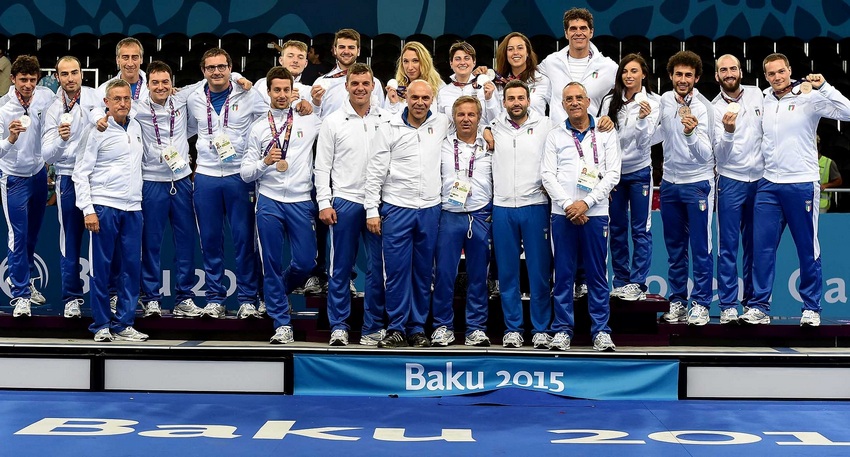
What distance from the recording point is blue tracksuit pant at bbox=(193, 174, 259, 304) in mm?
7031

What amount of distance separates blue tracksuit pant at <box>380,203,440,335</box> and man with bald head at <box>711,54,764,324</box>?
209cm

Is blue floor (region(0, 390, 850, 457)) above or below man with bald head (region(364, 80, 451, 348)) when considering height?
below

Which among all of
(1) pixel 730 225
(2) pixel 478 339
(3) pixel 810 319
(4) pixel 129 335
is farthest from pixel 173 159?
(3) pixel 810 319

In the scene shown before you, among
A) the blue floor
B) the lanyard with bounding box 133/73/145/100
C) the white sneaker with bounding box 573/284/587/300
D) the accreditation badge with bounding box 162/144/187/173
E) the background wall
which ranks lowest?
the blue floor

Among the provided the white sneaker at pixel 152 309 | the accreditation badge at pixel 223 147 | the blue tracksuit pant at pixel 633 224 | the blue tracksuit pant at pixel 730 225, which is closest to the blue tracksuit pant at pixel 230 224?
the accreditation badge at pixel 223 147

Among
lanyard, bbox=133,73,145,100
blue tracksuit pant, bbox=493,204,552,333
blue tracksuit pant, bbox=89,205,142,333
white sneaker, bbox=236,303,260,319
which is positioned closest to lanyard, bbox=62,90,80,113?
lanyard, bbox=133,73,145,100

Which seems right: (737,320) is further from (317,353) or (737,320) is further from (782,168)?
(317,353)

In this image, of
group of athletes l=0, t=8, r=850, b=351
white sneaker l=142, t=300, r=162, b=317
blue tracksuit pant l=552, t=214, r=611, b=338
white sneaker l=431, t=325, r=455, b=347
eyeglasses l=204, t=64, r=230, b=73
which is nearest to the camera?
blue tracksuit pant l=552, t=214, r=611, b=338

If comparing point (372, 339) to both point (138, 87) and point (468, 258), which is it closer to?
point (468, 258)

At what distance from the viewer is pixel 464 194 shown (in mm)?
6590

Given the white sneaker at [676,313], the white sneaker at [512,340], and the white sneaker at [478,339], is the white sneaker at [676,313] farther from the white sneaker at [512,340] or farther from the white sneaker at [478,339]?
the white sneaker at [478,339]

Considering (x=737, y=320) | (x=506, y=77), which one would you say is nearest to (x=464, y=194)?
(x=506, y=77)

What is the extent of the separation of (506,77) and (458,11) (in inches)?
188

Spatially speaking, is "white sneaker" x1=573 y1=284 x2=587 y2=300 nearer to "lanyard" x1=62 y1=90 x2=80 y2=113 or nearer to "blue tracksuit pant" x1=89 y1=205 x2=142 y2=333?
"blue tracksuit pant" x1=89 y1=205 x2=142 y2=333
